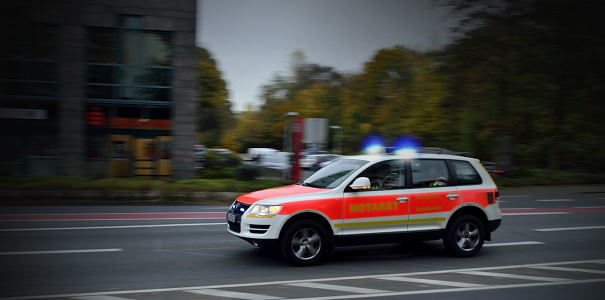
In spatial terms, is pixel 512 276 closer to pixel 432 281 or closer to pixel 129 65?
pixel 432 281

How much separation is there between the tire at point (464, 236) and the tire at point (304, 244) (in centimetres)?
219

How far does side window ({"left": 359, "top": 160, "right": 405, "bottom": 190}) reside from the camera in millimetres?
7930

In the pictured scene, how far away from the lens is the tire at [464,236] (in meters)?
8.34

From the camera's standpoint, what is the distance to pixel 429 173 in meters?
8.33

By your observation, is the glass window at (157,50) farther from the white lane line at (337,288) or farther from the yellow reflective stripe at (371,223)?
the white lane line at (337,288)

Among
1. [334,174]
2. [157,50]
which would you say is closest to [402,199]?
[334,174]

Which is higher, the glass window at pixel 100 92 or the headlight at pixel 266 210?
the glass window at pixel 100 92

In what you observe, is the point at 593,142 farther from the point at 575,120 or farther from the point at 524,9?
the point at 524,9

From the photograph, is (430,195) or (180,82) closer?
(430,195)

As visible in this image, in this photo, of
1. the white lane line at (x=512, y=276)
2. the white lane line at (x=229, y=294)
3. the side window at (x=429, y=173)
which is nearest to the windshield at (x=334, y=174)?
the side window at (x=429, y=173)

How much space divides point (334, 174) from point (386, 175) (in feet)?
2.74

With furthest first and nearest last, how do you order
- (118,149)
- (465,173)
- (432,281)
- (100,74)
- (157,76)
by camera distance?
1. (118,149)
2. (157,76)
3. (100,74)
4. (465,173)
5. (432,281)

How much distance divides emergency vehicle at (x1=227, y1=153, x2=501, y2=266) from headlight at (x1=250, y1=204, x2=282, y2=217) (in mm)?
14

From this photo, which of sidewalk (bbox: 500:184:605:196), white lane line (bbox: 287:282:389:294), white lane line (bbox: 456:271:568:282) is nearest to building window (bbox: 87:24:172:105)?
sidewalk (bbox: 500:184:605:196)
